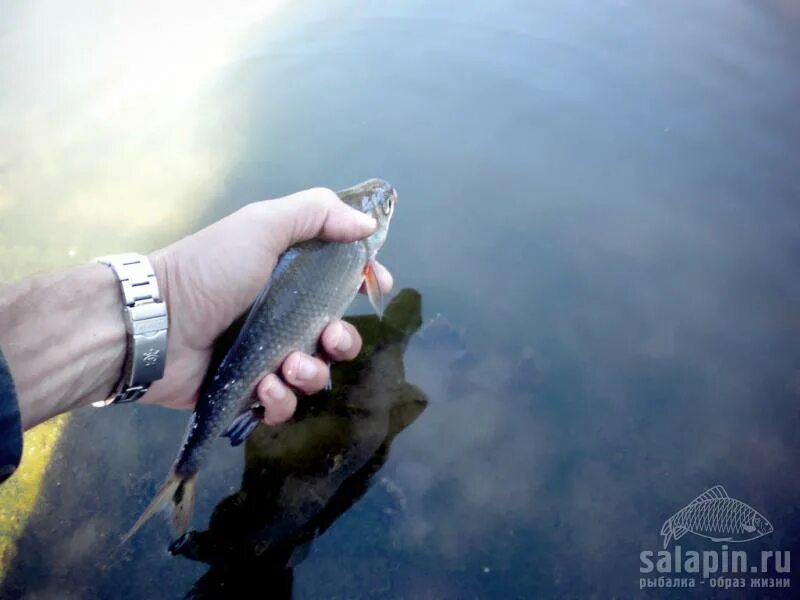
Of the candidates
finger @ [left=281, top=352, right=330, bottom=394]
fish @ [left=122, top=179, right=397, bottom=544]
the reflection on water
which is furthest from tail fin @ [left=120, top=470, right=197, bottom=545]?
the reflection on water


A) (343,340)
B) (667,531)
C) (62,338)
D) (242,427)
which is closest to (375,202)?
(343,340)

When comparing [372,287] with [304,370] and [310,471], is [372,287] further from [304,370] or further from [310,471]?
[310,471]

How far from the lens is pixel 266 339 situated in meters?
2.38

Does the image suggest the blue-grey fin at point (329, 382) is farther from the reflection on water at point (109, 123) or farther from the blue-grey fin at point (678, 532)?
the blue-grey fin at point (678, 532)

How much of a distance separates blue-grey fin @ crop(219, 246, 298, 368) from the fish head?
416mm

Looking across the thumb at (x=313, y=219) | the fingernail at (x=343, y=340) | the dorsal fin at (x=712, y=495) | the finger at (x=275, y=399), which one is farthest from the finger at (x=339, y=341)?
the dorsal fin at (x=712, y=495)

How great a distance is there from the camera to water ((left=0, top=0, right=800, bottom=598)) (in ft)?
7.33

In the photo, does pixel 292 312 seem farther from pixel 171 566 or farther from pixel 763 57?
pixel 763 57

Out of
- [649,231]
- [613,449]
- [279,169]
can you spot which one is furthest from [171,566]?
[649,231]

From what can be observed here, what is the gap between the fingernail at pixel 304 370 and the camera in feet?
7.93

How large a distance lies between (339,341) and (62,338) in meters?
0.99

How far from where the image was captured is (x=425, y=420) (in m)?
2.57

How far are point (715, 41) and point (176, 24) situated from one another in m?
3.82

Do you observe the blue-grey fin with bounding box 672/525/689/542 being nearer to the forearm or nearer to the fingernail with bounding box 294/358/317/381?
the fingernail with bounding box 294/358/317/381
